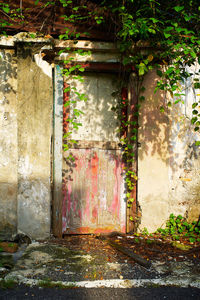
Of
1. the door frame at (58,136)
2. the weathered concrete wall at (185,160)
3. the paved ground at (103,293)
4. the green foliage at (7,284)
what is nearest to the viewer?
the paved ground at (103,293)

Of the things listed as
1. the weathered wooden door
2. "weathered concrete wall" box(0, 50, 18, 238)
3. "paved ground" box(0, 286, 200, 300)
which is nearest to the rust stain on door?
the weathered wooden door

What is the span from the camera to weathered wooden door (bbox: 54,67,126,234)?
4484 millimetres

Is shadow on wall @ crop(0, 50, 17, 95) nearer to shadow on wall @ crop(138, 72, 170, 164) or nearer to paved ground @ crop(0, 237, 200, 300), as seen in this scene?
shadow on wall @ crop(138, 72, 170, 164)

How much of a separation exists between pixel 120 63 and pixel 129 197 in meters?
2.17

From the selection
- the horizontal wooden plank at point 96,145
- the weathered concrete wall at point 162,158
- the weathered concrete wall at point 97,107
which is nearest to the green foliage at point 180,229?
the weathered concrete wall at point 162,158

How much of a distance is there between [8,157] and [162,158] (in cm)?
245

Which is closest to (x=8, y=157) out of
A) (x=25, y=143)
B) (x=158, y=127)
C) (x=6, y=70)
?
(x=25, y=143)

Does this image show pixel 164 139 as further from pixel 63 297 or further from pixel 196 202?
pixel 63 297

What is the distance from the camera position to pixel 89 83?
456 cm

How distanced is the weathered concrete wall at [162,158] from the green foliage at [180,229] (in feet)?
0.28

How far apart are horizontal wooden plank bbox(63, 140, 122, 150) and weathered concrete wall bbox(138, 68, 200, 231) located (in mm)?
414

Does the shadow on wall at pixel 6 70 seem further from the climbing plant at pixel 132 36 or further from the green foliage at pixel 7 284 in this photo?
the green foliage at pixel 7 284

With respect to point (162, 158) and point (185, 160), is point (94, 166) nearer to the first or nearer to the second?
point (162, 158)

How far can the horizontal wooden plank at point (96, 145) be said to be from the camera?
176 inches
